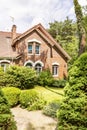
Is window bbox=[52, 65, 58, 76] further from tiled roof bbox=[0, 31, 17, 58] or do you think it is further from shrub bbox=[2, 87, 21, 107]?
shrub bbox=[2, 87, 21, 107]

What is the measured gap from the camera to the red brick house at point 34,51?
3466cm

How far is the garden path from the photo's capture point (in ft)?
45.3

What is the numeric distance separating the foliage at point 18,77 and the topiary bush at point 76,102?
20.3m

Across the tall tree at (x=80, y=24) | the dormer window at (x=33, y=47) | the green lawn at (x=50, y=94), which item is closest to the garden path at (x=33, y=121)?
the green lawn at (x=50, y=94)

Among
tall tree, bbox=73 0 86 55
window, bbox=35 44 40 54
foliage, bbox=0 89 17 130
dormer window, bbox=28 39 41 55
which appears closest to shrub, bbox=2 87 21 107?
tall tree, bbox=73 0 86 55

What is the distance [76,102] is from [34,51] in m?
27.4

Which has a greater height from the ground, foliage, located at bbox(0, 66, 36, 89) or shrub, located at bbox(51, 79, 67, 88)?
foliage, located at bbox(0, 66, 36, 89)

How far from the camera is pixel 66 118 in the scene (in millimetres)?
8555

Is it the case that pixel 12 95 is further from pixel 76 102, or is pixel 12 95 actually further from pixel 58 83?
pixel 58 83

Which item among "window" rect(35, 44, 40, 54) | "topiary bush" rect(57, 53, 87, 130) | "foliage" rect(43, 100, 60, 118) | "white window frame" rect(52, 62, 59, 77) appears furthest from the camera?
"white window frame" rect(52, 62, 59, 77)

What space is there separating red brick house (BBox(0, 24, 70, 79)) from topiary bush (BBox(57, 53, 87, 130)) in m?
25.9

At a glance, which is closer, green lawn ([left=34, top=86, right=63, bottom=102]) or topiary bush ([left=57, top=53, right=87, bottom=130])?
topiary bush ([left=57, top=53, right=87, bottom=130])

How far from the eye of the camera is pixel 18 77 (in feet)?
95.7

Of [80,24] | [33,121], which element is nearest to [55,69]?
[80,24]
